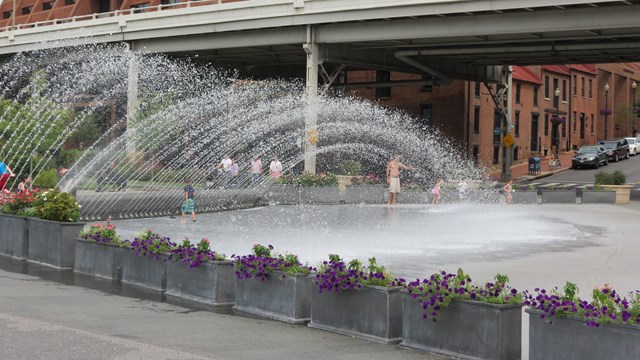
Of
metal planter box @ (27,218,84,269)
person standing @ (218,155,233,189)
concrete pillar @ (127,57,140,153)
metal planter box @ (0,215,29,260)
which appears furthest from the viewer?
concrete pillar @ (127,57,140,153)

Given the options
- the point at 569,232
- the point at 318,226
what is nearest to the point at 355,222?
the point at 318,226

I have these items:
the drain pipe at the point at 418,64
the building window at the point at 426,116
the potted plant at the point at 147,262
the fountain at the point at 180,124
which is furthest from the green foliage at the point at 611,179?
the potted plant at the point at 147,262

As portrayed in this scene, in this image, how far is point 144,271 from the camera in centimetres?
1216

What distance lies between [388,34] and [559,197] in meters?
12.5

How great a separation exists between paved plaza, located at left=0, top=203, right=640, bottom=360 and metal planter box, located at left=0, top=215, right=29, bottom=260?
1.39 feet

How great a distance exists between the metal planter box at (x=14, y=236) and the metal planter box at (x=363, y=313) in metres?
7.65

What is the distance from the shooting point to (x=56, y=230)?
14180 millimetres

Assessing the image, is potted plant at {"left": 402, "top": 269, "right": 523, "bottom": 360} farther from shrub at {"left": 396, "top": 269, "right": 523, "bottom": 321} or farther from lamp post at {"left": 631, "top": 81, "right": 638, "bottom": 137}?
lamp post at {"left": 631, "top": 81, "right": 638, "bottom": 137}

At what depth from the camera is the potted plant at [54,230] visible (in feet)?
46.1

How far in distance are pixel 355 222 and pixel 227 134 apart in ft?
130

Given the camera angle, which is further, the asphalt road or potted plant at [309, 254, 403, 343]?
the asphalt road

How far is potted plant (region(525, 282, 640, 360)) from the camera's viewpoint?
7031 millimetres

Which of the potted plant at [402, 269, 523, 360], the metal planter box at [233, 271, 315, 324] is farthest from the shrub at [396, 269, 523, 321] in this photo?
the metal planter box at [233, 271, 315, 324]

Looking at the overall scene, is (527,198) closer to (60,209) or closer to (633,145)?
(60,209)
